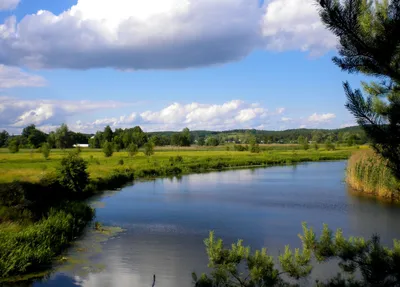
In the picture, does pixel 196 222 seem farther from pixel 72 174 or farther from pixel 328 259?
pixel 328 259

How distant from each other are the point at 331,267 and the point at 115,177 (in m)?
24.2

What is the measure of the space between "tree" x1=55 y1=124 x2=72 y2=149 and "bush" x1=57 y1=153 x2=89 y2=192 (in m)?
59.1

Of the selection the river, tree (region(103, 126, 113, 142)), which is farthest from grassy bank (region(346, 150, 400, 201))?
tree (region(103, 126, 113, 142))

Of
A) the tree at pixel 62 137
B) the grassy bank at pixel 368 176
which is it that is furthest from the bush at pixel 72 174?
the tree at pixel 62 137

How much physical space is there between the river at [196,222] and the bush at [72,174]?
171 centimetres

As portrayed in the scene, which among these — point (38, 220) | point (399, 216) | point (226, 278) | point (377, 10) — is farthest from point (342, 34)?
point (399, 216)

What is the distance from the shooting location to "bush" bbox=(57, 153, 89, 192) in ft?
74.6

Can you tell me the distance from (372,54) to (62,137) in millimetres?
82649

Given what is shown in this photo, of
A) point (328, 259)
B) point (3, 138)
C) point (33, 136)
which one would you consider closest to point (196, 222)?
point (328, 259)

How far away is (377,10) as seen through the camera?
476 cm

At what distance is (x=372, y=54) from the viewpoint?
14.8ft

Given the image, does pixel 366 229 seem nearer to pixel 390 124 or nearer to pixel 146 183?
pixel 390 124

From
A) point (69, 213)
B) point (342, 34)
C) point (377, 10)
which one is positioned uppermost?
point (377, 10)

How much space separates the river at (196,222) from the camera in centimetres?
1110
